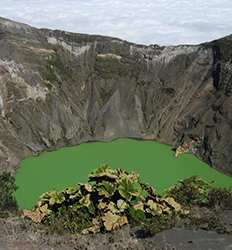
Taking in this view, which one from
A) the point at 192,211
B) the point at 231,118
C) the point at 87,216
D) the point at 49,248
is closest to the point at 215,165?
the point at 231,118

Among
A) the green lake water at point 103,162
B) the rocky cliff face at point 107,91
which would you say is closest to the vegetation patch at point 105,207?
the green lake water at point 103,162

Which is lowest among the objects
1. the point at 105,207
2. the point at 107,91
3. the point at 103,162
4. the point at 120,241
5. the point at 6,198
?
the point at 103,162

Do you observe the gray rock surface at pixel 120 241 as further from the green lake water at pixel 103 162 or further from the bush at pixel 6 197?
the green lake water at pixel 103 162

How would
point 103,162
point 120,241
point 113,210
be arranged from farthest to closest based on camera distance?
point 103,162
point 113,210
point 120,241

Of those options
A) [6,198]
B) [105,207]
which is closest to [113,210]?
[105,207]

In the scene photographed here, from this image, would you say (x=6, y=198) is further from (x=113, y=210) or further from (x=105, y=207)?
(x=113, y=210)

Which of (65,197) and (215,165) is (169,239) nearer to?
(65,197)

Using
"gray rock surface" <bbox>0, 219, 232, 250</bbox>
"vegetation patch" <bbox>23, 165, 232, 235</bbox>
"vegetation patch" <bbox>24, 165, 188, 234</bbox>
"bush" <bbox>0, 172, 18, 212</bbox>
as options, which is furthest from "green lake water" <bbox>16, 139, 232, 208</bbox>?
"gray rock surface" <bbox>0, 219, 232, 250</bbox>
